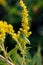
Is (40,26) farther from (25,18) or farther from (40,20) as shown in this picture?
(25,18)

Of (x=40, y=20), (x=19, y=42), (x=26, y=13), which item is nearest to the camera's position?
(x=26, y=13)

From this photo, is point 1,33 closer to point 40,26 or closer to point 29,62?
point 29,62

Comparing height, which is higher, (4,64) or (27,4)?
(27,4)

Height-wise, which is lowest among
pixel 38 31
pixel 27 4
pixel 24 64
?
pixel 24 64

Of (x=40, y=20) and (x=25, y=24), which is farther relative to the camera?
(x=40, y=20)

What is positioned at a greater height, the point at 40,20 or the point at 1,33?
the point at 40,20

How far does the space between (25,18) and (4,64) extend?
0.58 feet

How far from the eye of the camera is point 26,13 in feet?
2.36

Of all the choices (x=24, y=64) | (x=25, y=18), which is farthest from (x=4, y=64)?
(x=25, y=18)

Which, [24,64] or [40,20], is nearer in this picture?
[24,64]

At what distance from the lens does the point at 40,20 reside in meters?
2.66

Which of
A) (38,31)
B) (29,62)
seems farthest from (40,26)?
(29,62)

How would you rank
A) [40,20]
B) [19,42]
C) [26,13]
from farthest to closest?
[40,20] → [19,42] → [26,13]

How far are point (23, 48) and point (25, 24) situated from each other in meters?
0.11
